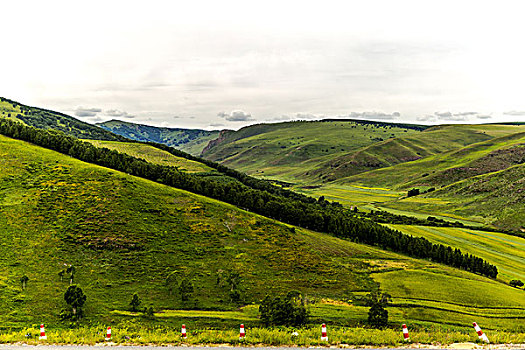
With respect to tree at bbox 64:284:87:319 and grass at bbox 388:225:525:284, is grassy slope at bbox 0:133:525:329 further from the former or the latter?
grass at bbox 388:225:525:284

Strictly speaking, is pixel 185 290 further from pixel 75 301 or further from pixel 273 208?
pixel 273 208

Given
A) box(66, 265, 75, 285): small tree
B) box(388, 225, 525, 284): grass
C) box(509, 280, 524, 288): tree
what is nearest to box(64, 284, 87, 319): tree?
box(66, 265, 75, 285): small tree

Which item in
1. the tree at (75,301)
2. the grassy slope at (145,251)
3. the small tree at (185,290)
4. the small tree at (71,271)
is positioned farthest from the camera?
the small tree at (71,271)

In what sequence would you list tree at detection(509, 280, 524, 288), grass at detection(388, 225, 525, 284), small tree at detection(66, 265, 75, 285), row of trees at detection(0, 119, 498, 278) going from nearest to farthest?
1. small tree at detection(66, 265, 75, 285)
2. tree at detection(509, 280, 524, 288)
3. grass at detection(388, 225, 525, 284)
4. row of trees at detection(0, 119, 498, 278)

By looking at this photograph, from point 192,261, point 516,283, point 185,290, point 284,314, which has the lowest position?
point 516,283

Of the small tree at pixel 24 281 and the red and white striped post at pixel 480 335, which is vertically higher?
the red and white striped post at pixel 480 335

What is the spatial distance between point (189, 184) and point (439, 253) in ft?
325

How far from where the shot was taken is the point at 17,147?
125m

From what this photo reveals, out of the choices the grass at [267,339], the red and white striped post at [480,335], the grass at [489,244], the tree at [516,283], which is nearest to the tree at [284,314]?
the grass at [267,339]

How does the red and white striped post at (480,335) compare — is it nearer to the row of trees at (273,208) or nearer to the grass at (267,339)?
the grass at (267,339)

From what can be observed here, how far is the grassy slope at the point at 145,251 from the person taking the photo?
5741 centimetres

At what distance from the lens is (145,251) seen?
76.9m

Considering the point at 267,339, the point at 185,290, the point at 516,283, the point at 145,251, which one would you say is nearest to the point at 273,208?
the point at 145,251

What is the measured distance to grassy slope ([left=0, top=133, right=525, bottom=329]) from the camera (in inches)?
2260
